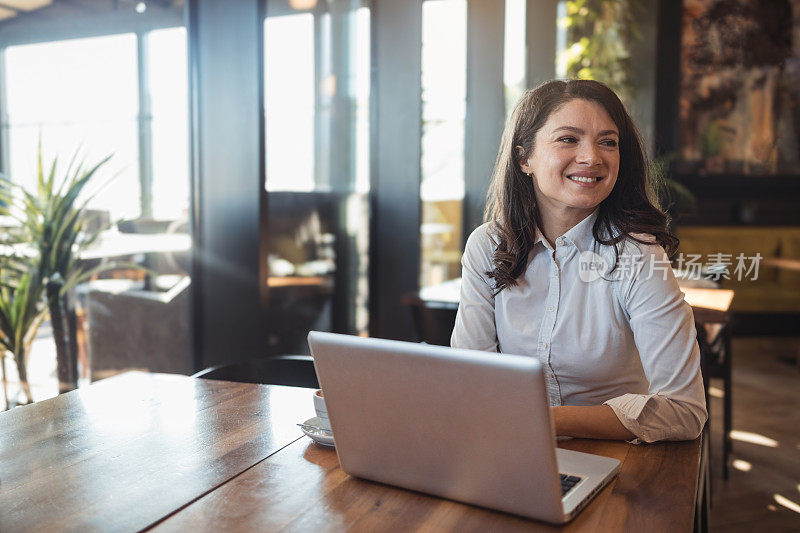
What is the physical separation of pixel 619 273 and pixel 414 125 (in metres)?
3.07

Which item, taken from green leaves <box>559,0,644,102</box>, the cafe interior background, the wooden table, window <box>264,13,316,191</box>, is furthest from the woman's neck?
green leaves <box>559,0,644,102</box>

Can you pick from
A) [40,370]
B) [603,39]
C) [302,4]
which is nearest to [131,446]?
[40,370]

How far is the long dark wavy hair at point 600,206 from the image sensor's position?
1669 mm

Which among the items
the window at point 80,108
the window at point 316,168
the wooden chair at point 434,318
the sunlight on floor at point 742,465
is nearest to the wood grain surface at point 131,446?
the window at point 80,108

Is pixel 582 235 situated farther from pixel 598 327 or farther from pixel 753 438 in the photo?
pixel 753 438

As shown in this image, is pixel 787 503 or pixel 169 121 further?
pixel 169 121

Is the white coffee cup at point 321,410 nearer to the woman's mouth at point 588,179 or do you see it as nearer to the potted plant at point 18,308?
the woman's mouth at point 588,179

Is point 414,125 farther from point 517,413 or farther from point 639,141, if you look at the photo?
point 517,413

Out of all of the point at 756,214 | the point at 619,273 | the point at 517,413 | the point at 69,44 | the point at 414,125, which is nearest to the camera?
the point at 517,413

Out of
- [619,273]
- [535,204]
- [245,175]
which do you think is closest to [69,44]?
[245,175]

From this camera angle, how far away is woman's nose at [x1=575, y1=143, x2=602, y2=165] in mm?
1603

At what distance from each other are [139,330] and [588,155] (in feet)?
7.56

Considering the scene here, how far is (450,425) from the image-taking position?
0.98m

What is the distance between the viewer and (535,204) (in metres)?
1.80
